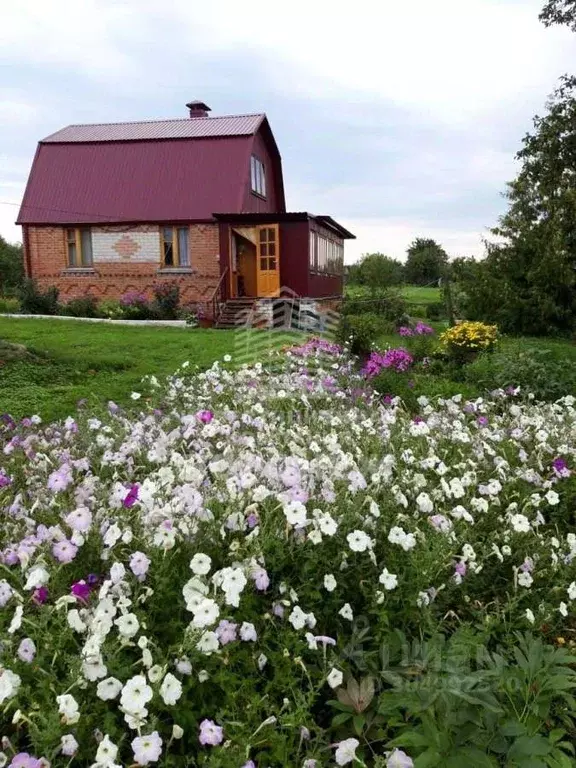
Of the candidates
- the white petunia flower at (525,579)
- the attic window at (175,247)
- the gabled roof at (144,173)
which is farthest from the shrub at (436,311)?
the white petunia flower at (525,579)

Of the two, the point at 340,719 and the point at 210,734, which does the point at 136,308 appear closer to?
the point at 340,719

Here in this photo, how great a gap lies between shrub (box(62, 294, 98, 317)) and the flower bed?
56.2 feet

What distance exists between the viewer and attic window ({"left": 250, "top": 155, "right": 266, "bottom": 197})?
2222 centimetres

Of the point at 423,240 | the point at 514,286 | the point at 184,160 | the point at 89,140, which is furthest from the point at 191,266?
the point at 423,240

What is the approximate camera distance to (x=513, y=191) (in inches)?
827

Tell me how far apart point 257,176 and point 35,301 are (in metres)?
8.51

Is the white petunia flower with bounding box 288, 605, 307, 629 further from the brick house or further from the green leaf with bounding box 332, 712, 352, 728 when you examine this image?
the brick house

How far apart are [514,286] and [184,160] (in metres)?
11.2

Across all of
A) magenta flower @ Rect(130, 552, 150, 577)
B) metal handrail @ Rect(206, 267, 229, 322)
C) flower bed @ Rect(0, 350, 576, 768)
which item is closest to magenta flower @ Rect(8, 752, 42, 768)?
flower bed @ Rect(0, 350, 576, 768)

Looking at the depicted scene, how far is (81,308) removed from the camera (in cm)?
2005

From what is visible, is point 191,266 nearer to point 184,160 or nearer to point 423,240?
point 184,160

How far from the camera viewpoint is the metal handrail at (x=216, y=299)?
755 inches

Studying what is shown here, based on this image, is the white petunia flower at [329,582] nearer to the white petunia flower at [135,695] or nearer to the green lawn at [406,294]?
the white petunia flower at [135,695]

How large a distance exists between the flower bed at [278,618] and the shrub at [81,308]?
1712 cm
